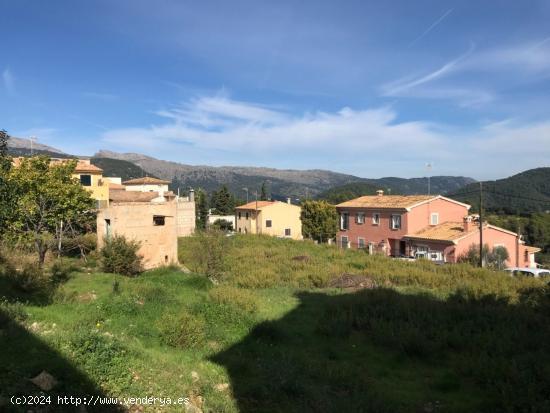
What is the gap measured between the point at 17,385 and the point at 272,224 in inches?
1771

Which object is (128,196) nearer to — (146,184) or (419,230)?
(146,184)

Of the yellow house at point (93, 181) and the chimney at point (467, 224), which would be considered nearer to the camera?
the chimney at point (467, 224)

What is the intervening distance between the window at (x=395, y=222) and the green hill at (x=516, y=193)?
39266 millimetres

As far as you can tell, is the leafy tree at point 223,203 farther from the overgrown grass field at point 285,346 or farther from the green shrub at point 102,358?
the green shrub at point 102,358

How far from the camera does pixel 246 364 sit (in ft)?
26.4

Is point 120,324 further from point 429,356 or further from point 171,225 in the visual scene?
point 171,225

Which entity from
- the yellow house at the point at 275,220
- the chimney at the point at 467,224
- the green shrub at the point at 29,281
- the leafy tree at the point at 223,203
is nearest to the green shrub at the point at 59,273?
the green shrub at the point at 29,281

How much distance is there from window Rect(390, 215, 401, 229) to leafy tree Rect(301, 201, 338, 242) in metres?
7.47

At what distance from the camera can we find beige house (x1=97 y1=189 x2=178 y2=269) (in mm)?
20203

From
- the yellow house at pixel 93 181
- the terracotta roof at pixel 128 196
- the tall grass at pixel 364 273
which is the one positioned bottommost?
the tall grass at pixel 364 273

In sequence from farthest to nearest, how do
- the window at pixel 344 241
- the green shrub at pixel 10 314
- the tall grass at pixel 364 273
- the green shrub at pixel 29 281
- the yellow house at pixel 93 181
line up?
the window at pixel 344 241
the yellow house at pixel 93 181
the tall grass at pixel 364 273
the green shrub at pixel 29 281
the green shrub at pixel 10 314

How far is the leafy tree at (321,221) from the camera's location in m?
44.7

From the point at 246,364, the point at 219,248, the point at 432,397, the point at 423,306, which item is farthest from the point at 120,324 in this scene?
the point at 219,248

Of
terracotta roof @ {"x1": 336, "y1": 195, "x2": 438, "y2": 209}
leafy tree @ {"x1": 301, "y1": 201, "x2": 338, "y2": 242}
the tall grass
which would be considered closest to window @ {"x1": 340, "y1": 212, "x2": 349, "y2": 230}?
leafy tree @ {"x1": 301, "y1": 201, "x2": 338, "y2": 242}
